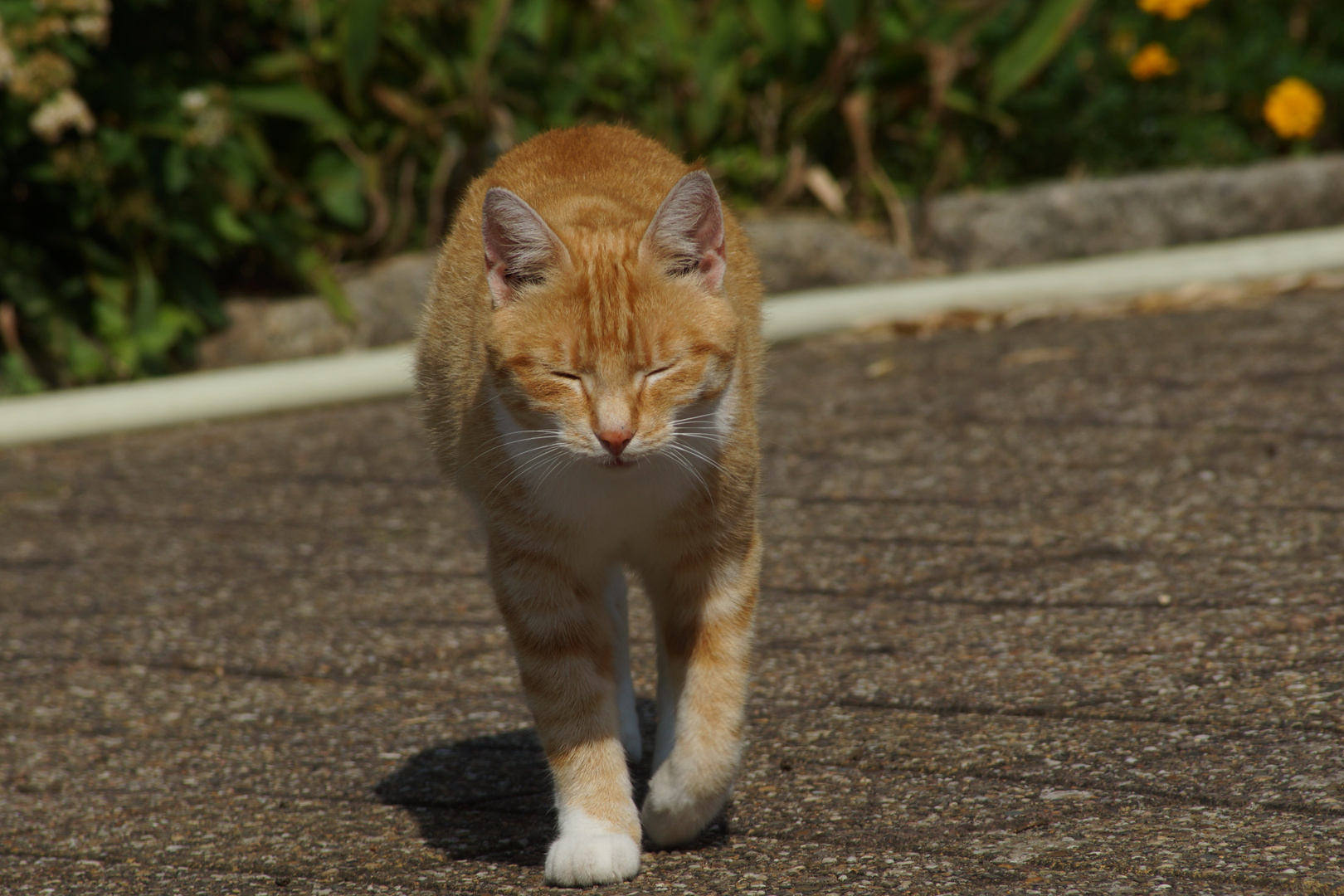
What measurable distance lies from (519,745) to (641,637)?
0.64 metres

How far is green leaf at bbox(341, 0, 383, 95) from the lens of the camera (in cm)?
566

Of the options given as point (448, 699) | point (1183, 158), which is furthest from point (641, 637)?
point (1183, 158)

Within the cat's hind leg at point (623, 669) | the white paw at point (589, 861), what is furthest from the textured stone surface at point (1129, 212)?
the white paw at point (589, 861)

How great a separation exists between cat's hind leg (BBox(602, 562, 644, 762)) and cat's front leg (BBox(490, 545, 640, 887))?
309 mm

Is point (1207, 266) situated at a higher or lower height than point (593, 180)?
lower

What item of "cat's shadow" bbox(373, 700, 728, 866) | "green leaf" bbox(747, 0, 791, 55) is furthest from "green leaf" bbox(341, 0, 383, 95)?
"cat's shadow" bbox(373, 700, 728, 866)

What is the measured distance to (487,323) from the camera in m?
2.60

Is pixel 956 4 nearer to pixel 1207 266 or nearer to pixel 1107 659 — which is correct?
pixel 1207 266

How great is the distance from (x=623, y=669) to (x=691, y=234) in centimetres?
96

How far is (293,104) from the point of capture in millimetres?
5805

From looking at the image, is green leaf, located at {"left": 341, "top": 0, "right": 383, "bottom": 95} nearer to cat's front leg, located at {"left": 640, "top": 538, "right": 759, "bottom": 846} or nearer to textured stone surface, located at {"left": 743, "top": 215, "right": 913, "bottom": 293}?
textured stone surface, located at {"left": 743, "top": 215, "right": 913, "bottom": 293}

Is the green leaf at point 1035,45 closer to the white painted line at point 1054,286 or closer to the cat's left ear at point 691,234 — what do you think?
the white painted line at point 1054,286

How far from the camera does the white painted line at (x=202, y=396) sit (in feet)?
17.2

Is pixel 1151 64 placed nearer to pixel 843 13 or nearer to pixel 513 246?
pixel 843 13
